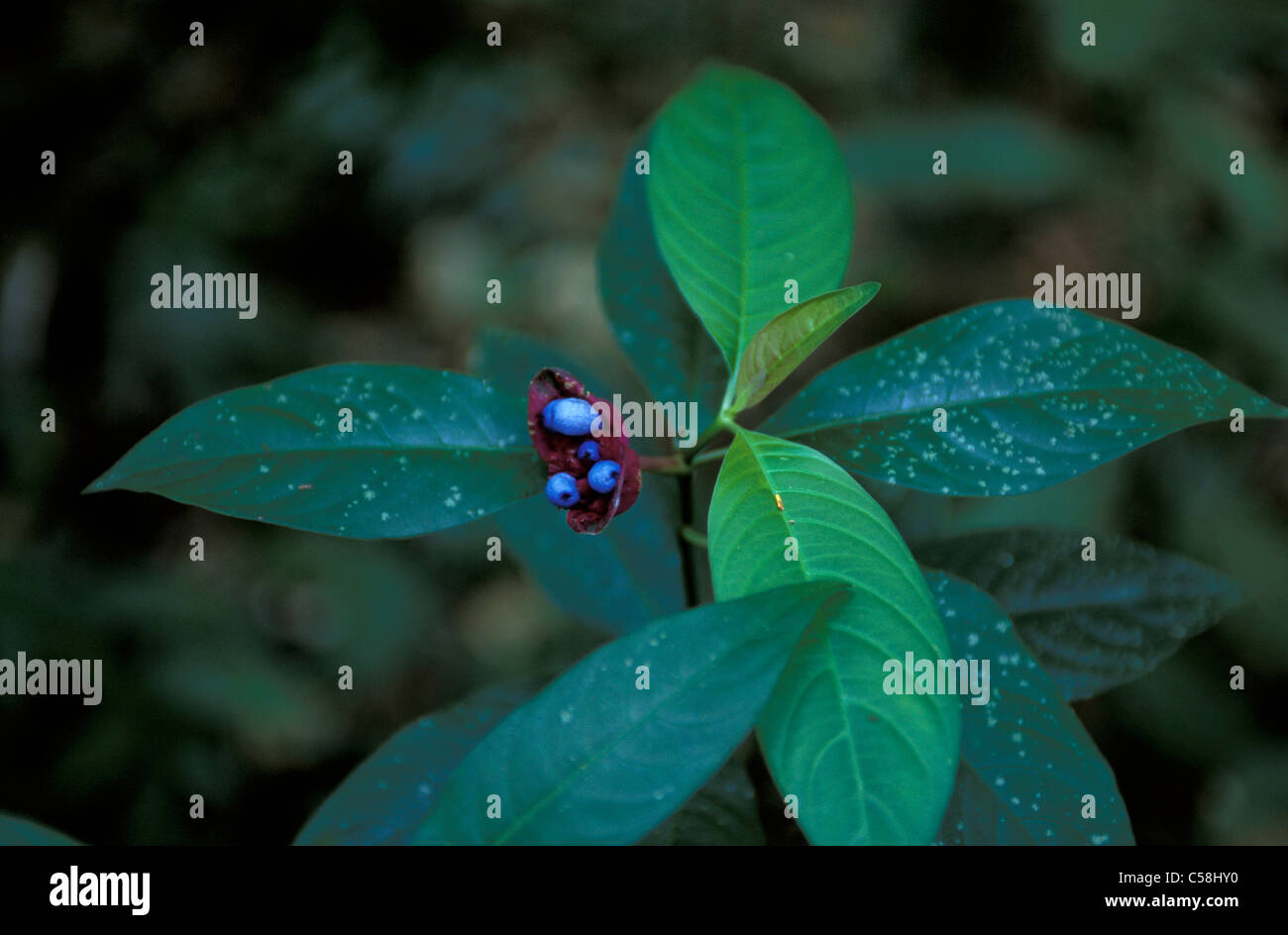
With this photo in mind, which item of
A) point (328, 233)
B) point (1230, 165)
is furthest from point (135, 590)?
point (1230, 165)

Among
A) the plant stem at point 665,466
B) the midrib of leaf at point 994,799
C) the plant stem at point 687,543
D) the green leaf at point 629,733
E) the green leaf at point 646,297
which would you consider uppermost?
the green leaf at point 646,297

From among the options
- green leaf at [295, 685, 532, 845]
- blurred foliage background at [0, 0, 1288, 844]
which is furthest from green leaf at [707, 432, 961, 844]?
blurred foliage background at [0, 0, 1288, 844]

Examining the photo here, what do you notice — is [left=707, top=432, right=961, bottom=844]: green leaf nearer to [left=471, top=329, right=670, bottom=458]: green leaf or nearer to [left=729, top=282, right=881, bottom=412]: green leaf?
[left=729, top=282, right=881, bottom=412]: green leaf

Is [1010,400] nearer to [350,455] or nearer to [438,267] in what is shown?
[350,455]

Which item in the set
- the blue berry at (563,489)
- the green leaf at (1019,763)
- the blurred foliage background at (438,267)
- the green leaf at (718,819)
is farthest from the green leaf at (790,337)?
the blurred foliage background at (438,267)

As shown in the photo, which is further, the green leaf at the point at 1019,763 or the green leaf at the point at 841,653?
the green leaf at the point at 1019,763

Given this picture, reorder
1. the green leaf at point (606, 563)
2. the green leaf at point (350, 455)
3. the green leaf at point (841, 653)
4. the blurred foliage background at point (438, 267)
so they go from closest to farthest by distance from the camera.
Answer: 1. the green leaf at point (841, 653)
2. the green leaf at point (350, 455)
3. the green leaf at point (606, 563)
4. the blurred foliage background at point (438, 267)

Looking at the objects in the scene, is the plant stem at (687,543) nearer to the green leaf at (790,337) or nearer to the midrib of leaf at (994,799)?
the green leaf at (790,337)

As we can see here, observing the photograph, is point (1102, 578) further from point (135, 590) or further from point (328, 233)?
point (328, 233)
